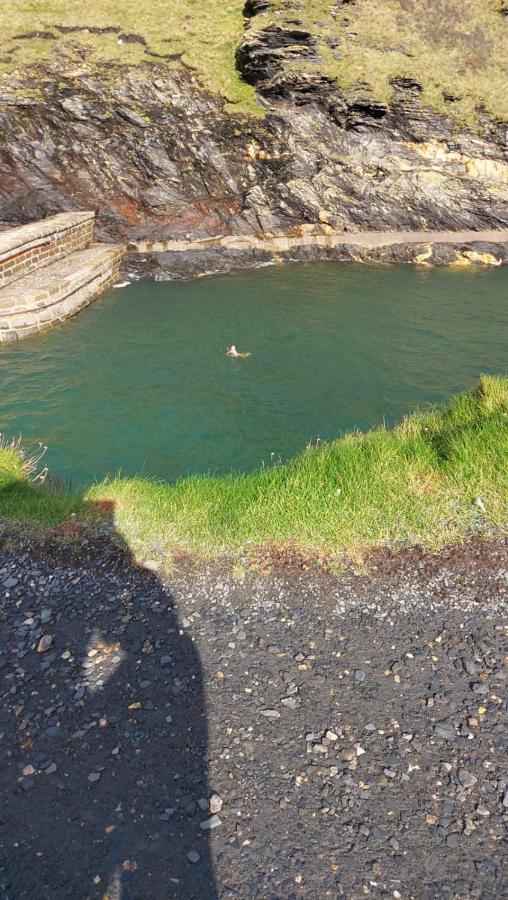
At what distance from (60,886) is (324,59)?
39.3 metres

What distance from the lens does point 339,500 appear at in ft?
25.0

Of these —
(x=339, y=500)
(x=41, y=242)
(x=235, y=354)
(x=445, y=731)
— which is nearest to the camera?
(x=445, y=731)

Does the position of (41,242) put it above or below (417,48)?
below

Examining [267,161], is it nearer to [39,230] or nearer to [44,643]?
[39,230]

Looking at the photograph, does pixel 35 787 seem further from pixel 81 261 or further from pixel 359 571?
pixel 81 261

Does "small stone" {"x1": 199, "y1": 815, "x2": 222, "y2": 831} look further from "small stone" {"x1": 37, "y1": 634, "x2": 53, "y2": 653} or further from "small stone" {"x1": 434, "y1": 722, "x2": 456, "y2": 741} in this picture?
"small stone" {"x1": 37, "y1": 634, "x2": 53, "y2": 653}

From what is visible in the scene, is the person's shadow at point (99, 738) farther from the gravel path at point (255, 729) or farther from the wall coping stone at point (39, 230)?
the wall coping stone at point (39, 230)

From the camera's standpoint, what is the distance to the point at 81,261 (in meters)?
27.2

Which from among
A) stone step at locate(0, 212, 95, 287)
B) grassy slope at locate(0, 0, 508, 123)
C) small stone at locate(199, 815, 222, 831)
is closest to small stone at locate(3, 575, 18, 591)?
small stone at locate(199, 815, 222, 831)

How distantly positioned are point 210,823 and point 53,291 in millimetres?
22002

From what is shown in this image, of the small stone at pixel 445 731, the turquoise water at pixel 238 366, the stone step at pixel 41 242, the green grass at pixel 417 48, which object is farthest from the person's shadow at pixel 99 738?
the green grass at pixel 417 48

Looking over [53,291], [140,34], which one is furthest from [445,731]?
[140,34]

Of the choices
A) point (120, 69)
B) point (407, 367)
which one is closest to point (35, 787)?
point (407, 367)

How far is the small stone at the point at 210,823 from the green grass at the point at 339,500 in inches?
136
